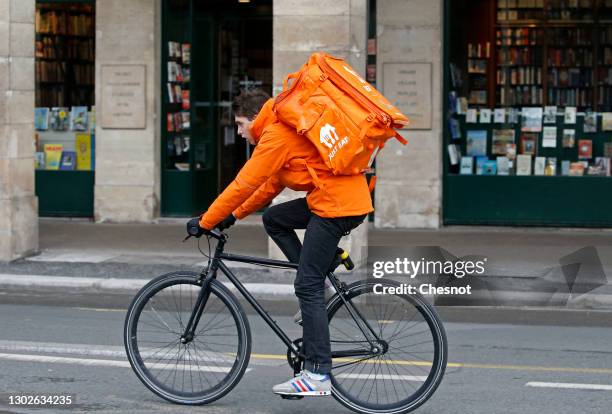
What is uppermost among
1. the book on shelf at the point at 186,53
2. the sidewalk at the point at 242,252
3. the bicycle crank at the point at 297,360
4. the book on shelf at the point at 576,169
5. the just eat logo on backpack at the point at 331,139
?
the book on shelf at the point at 186,53

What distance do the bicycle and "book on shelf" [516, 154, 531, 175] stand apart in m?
10.5

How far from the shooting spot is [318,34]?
12906 millimetres

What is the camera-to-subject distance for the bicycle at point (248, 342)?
645 centimetres

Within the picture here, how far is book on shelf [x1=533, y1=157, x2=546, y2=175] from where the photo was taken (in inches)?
655

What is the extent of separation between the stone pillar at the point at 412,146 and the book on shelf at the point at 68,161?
16.1 ft

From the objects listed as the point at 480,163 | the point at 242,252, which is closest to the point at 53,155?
the point at 242,252

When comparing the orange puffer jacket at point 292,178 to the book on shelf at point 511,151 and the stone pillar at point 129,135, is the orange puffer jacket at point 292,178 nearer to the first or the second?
the book on shelf at point 511,151

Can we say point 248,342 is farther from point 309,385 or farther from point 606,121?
point 606,121

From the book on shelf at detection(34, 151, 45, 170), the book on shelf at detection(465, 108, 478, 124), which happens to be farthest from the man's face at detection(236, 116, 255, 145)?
the book on shelf at detection(34, 151, 45, 170)

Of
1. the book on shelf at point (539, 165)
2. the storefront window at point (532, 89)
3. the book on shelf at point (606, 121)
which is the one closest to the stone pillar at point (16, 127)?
the storefront window at point (532, 89)

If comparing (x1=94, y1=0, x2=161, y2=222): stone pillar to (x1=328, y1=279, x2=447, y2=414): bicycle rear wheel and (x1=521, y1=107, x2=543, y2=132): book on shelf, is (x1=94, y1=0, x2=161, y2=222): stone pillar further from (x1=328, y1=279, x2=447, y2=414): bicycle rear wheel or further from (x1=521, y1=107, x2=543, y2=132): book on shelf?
(x1=328, y1=279, x2=447, y2=414): bicycle rear wheel

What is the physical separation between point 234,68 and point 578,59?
526cm

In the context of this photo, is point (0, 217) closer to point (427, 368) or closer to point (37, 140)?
point (37, 140)

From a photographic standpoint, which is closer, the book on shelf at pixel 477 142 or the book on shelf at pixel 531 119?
the book on shelf at pixel 531 119
